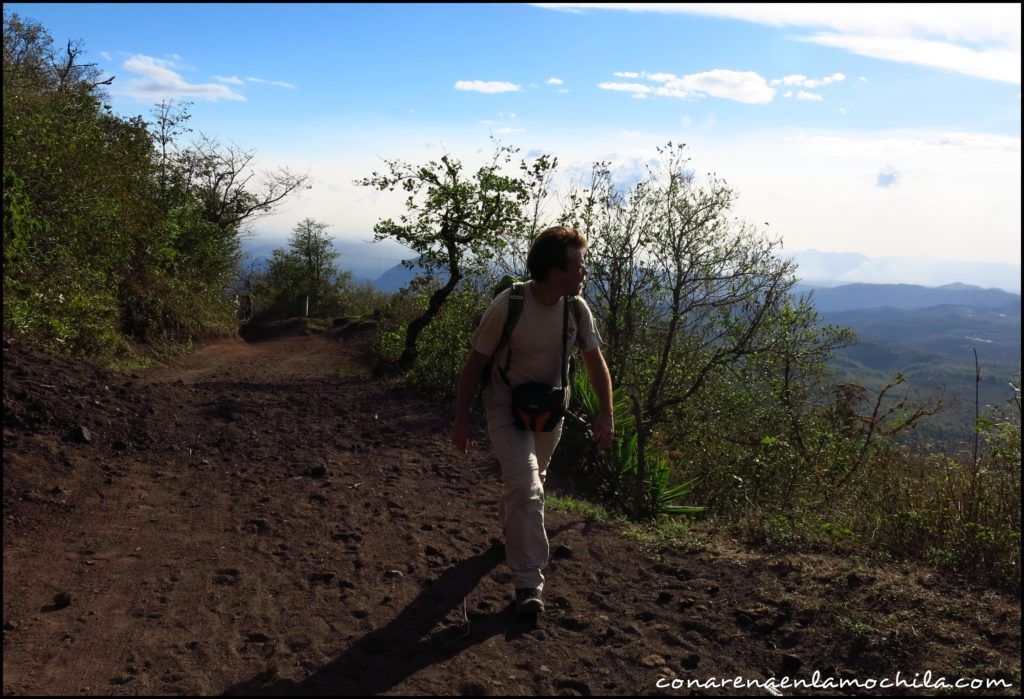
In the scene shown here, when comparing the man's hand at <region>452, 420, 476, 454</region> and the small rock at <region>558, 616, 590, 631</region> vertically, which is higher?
the man's hand at <region>452, 420, 476, 454</region>

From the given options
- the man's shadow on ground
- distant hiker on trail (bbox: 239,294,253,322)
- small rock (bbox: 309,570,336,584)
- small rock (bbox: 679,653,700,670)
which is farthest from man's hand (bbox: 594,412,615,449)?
distant hiker on trail (bbox: 239,294,253,322)

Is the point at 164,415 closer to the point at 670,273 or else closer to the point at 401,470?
the point at 401,470

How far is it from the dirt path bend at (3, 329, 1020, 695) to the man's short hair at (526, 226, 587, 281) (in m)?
1.68

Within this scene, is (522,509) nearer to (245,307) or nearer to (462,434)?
(462,434)

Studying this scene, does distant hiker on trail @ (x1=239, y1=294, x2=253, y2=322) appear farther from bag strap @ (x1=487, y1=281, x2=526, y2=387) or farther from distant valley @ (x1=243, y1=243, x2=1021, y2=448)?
bag strap @ (x1=487, y1=281, x2=526, y2=387)

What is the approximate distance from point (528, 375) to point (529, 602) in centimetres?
108

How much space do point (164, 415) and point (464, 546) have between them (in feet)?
12.4

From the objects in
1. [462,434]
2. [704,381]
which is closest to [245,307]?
[704,381]

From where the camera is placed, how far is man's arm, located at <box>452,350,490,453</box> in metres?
3.68

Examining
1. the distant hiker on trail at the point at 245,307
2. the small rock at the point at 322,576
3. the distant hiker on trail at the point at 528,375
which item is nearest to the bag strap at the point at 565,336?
the distant hiker on trail at the point at 528,375

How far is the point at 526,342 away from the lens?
3.65m

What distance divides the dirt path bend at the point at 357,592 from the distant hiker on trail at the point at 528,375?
0.38 metres

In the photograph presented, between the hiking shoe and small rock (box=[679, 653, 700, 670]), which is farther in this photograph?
the hiking shoe

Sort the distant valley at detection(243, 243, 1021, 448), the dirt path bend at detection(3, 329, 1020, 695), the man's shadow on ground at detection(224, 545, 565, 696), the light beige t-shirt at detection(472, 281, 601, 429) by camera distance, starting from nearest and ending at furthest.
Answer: the man's shadow on ground at detection(224, 545, 565, 696) → the dirt path bend at detection(3, 329, 1020, 695) → the light beige t-shirt at detection(472, 281, 601, 429) → the distant valley at detection(243, 243, 1021, 448)
